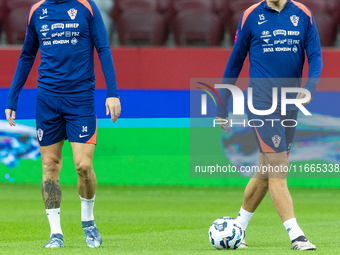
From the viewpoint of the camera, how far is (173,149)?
9.43 meters

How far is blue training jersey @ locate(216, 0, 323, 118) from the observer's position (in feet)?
14.5

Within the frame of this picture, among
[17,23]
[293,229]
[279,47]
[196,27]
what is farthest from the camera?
[17,23]

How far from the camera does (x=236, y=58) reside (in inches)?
185

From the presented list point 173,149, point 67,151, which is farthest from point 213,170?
point 67,151

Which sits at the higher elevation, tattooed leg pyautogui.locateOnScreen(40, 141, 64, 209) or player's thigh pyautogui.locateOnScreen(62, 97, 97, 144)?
player's thigh pyautogui.locateOnScreen(62, 97, 97, 144)

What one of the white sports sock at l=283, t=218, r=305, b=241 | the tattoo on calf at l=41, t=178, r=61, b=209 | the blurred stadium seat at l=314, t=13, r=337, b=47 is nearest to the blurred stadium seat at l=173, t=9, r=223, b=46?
the blurred stadium seat at l=314, t=13, r=337, b=47

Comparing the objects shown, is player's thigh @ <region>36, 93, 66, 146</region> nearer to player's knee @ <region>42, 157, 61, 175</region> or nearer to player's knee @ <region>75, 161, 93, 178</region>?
player's knee @ <region>42, 157, 61, 175</region>

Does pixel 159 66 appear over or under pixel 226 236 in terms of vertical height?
Answer: over

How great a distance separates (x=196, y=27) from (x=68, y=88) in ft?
19.5

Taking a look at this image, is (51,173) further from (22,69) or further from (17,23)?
(17,23)

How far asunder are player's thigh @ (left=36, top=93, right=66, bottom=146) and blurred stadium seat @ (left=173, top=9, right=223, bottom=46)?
591 cm

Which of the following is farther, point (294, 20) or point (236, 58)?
point (236, 58)

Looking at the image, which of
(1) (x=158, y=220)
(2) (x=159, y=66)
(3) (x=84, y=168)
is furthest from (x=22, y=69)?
(2) (x=159, y=66)

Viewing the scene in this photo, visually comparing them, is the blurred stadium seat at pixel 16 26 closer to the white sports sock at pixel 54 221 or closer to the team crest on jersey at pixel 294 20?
the white sports sock at pixel 54 221
